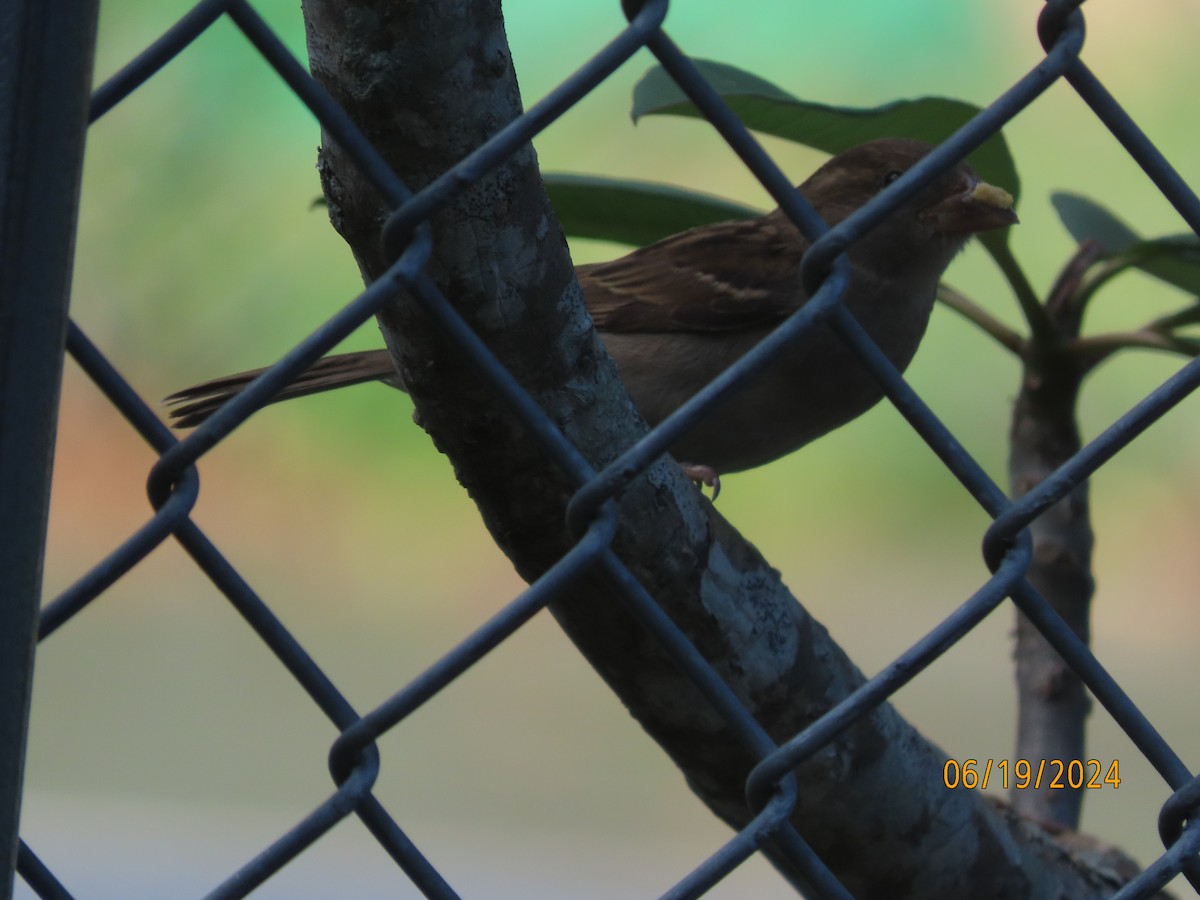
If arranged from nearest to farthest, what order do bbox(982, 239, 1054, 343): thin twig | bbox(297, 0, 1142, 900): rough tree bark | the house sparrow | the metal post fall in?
the metal post → bbox(297, 0, 1142, 900): rough tree bark → bbox(982, 239, 1054, 343): thin twig → the house sparrow

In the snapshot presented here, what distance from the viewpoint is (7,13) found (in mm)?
486

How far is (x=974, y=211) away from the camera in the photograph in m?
1.74

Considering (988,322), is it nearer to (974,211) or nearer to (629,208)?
(974,211)

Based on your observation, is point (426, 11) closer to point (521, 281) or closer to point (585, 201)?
point (521, 281)

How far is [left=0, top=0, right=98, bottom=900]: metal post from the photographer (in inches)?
19.3

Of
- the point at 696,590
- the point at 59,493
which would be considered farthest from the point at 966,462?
the point at 59,493

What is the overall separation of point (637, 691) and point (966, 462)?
343 mm

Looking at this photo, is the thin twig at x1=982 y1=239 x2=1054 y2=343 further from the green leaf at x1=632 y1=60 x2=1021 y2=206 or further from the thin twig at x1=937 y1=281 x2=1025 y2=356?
the green leaf at x1=632 y1=60 x2=1021 y2=206

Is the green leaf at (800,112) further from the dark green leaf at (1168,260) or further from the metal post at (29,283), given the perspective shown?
the metal post at (29,283)

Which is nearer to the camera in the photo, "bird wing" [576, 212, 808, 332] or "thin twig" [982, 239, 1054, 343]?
"thin twig" [982, 239, 1054, 343]

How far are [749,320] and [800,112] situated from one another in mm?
423

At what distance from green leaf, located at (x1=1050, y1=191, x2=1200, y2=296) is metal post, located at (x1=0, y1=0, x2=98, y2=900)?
127cm
